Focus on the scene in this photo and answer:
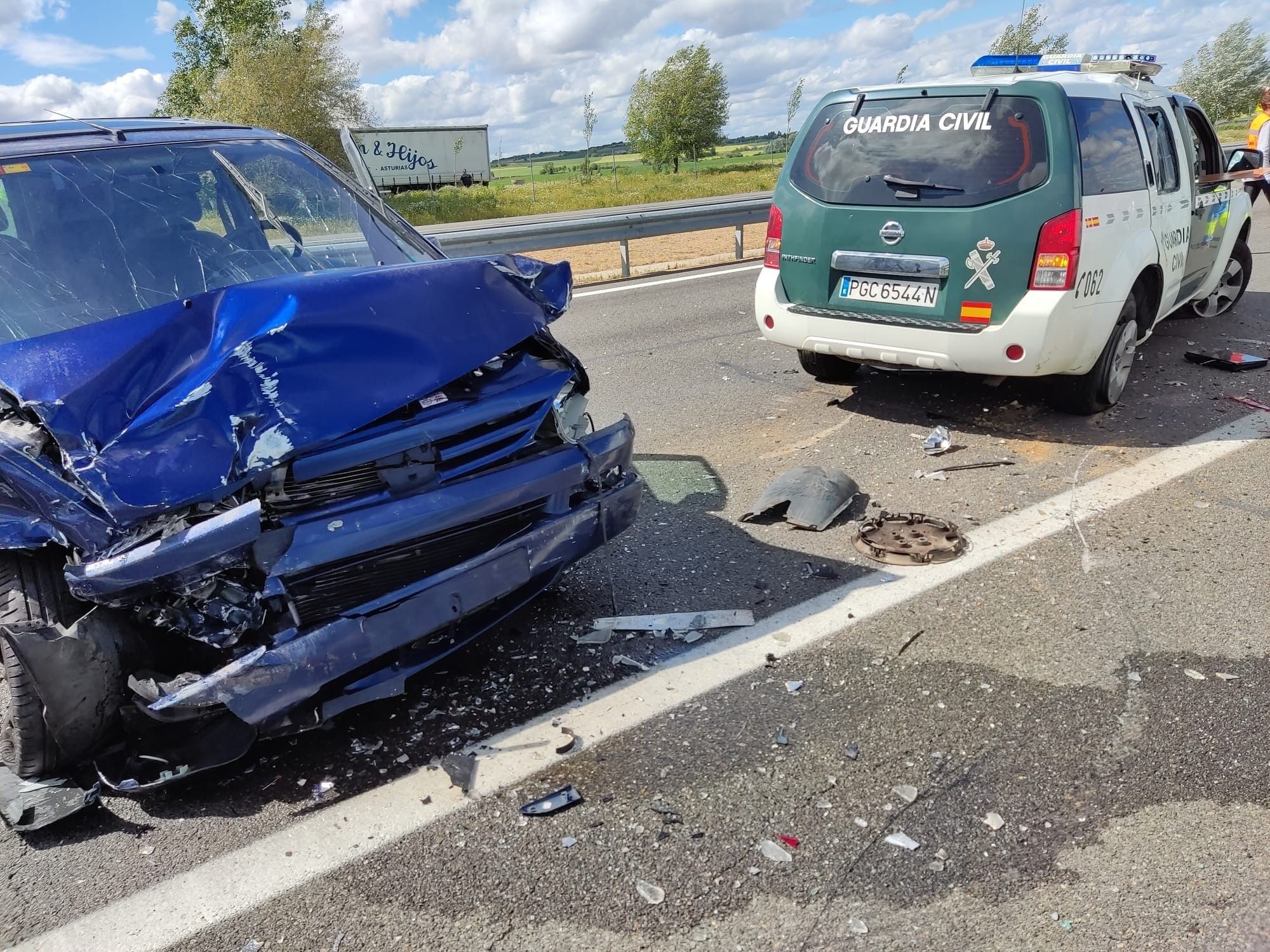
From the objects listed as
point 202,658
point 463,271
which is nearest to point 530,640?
point 202,658

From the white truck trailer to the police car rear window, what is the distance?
37.8 metres

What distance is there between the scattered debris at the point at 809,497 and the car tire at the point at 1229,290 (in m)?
5.49

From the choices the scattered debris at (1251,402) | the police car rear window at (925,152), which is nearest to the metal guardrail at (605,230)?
the police car rear window at (925,152)

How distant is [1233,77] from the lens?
144 ft

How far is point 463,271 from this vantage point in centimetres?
326

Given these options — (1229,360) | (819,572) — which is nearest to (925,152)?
(819,572)

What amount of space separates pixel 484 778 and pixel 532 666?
62 cm

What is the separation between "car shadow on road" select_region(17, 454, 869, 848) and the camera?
2.80 metres

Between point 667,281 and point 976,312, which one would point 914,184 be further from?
point 667,281

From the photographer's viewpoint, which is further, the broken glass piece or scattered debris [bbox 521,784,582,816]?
the broken glass piece

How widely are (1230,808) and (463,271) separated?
294 centimetres

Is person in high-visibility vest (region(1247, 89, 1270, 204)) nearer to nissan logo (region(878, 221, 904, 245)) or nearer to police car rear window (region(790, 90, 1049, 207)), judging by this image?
police car rear window (region(790, 90, 1049, 207))

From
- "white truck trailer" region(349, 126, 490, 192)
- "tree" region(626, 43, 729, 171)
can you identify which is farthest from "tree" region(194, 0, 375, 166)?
"tree" region(626, 43, 729, 171)

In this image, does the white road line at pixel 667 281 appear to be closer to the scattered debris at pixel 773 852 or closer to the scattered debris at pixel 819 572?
the scattered debris at pixel 819 572
